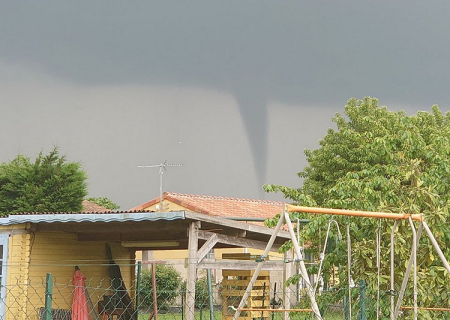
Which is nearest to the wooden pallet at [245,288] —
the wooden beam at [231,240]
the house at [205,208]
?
the wooden beam at [231,240]

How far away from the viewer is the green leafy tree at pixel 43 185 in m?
27.2

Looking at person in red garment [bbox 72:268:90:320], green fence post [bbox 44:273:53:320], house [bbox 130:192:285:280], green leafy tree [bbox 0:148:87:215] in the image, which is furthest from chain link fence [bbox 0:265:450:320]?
house [bbox 130:192:285:280]

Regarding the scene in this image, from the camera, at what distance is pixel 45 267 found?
13.8 meters

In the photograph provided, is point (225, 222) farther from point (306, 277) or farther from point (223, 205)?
point (223, 205)

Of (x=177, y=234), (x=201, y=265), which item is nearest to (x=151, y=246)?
(x=177, y=234)

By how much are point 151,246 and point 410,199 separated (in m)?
9.01

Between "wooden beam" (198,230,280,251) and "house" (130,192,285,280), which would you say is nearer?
"wooden beam" (198,230,280,251)

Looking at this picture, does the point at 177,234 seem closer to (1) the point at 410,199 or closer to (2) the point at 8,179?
(1) the point at 410,199

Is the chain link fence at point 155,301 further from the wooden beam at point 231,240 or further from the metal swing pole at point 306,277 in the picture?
the metal swing pole at point 306,277

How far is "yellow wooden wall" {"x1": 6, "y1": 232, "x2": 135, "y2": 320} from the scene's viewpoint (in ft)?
42.7

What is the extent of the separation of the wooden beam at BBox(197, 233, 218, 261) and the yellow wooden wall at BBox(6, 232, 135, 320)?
1304 mm

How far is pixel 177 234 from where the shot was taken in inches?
577

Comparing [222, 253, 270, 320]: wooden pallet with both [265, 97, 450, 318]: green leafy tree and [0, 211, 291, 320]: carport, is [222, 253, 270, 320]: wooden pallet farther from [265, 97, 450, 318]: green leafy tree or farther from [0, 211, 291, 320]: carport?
[265, 97, 450, 318]: green leafy tree

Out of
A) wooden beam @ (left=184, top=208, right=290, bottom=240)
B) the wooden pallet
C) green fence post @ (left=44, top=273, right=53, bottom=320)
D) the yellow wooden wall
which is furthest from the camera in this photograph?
the wooden pallet
